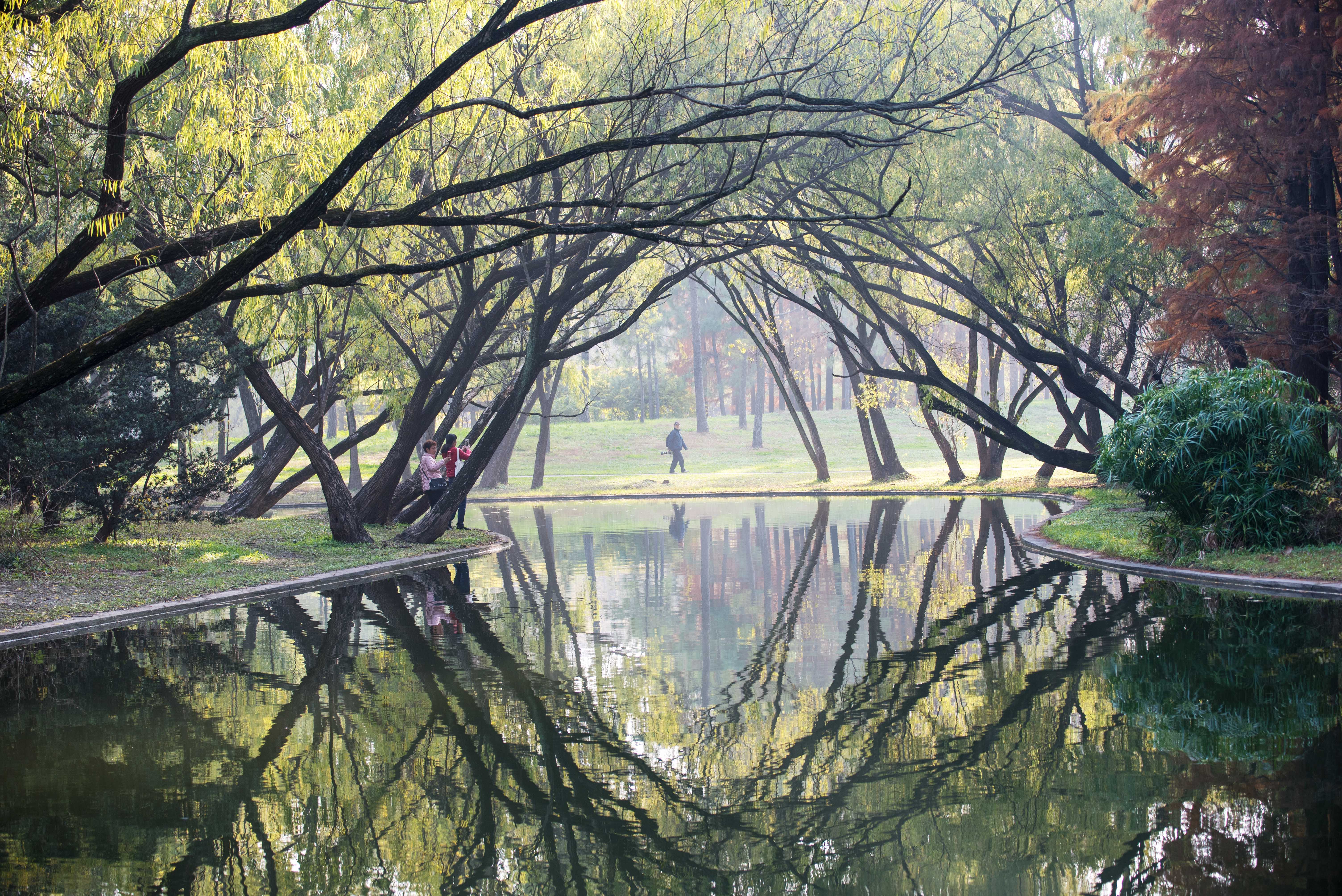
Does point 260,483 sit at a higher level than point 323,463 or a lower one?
lower

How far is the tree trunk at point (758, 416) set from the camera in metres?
57.3

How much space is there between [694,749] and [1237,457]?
10.2m

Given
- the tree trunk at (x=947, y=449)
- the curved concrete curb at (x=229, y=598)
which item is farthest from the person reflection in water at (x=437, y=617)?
the tree trunk at (x=947, y=449)

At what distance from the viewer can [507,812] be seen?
202 inches

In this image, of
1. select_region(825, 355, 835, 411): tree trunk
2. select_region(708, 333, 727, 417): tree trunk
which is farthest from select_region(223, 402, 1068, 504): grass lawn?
select_region(708, 333, 727, 417): tree trunk

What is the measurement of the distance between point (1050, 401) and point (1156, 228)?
61.4m

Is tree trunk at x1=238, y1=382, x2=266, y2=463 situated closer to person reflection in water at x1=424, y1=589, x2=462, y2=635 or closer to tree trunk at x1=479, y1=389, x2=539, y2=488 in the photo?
tree trunk at x1=479, y1=389, x2=539, y2=488

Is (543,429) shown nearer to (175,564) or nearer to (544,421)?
(544,421)

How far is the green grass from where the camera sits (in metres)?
11.9

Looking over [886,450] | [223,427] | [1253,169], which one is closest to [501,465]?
[886,450]

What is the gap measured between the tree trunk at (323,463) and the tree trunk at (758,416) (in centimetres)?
3928

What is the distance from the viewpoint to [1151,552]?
1388cm

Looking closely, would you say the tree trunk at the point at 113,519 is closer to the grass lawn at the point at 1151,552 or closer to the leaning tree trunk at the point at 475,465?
the leaning tree trunk at the point at 475,465

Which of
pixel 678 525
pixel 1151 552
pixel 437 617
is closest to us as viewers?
pixel 437 617
